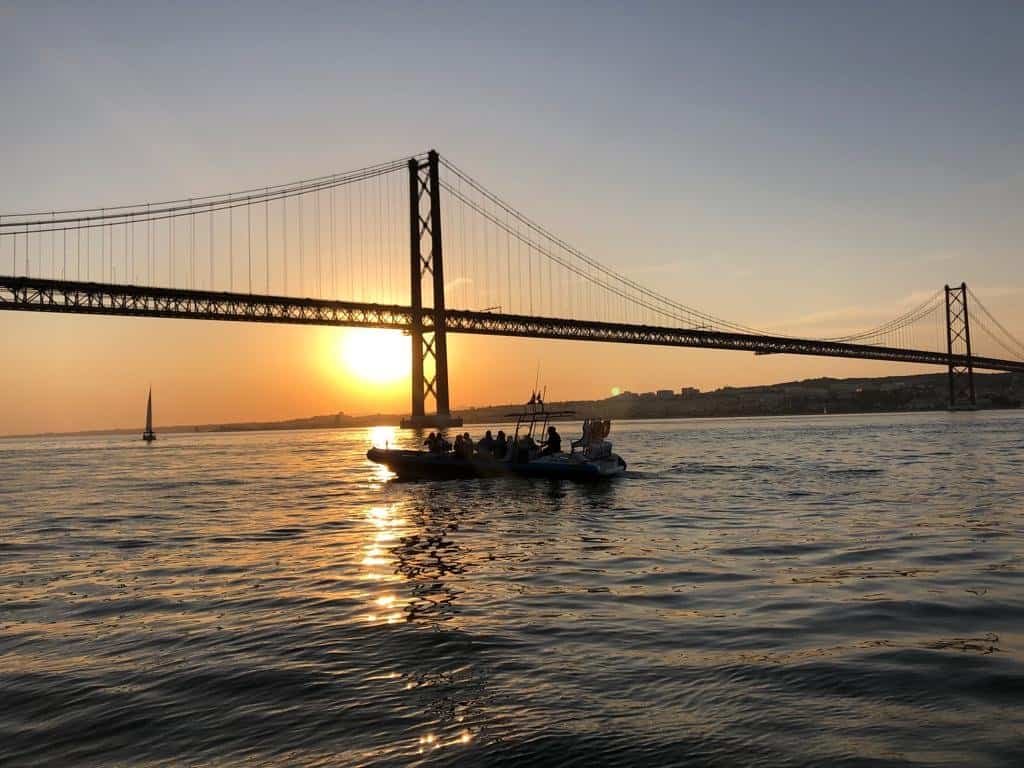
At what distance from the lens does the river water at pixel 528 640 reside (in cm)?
529

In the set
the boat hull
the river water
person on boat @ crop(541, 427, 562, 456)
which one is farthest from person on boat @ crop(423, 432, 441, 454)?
the river water

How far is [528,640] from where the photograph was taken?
7.73m

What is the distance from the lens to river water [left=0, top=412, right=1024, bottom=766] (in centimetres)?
529

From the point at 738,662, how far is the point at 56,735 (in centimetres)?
524

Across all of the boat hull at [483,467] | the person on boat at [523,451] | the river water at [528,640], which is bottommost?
the river water at [528,640]

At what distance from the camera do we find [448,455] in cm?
2945

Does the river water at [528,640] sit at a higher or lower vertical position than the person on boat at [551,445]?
lower

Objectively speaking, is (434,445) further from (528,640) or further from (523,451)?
(528,640)

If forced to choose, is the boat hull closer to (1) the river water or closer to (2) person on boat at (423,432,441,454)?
(2) person on boat at (423,432,441,454)

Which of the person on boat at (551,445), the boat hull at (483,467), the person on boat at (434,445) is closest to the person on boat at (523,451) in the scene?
the boat hull at (483,467)

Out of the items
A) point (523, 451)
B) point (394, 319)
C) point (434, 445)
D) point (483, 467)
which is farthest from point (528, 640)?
point (394, 319)

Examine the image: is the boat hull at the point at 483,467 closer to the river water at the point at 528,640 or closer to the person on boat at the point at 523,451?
the person on boat at the point at 523,451

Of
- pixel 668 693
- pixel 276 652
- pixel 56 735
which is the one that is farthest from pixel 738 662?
pixel 56 735

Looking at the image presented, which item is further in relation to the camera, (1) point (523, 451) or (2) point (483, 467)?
(2) point (483, 467)
